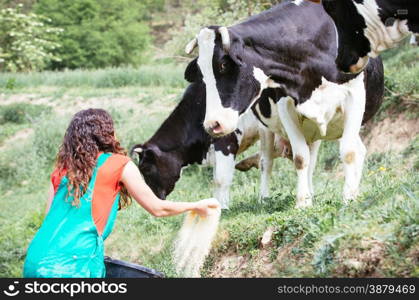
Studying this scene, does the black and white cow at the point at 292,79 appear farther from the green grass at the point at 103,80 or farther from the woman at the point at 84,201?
the green grass at the point at 103,80

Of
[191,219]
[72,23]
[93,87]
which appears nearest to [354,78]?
[191,219]

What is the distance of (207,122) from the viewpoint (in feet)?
24.9

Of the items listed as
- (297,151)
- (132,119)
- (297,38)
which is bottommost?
(132,119)

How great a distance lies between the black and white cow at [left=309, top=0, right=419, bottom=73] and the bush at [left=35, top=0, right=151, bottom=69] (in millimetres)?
43826

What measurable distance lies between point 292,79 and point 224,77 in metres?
0.80

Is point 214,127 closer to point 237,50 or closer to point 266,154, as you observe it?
point 237,50

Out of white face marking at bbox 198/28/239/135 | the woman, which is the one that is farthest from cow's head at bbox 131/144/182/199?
the woman

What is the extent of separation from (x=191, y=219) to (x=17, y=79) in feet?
86.3

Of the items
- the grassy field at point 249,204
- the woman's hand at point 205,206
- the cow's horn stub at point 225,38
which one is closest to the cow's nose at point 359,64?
the grassy field at point 249,204

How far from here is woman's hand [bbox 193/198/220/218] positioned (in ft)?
18.4

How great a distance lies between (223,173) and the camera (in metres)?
11.0

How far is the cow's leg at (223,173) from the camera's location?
10922mm

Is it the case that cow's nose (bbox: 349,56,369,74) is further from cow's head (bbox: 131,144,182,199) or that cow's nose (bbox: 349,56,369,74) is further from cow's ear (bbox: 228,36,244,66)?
cow's head (bbox: 131,144,182,199)

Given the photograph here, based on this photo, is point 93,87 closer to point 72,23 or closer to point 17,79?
point 17,79
